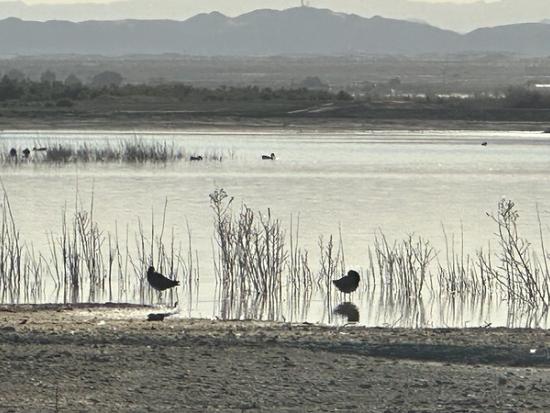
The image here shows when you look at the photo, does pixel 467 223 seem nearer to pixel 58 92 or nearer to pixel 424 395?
pixel 424 395

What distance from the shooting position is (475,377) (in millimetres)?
10008

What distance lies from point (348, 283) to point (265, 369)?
654 centimetres

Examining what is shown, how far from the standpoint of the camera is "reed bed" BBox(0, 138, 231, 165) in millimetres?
38312

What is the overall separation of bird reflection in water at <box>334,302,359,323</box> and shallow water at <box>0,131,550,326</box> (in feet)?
0.43

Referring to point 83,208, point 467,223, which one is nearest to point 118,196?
point 83,208

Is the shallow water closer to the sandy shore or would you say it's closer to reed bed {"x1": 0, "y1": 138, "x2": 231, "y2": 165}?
reed bed {"x1": 0, "y1": 138, "x2": 231, "y2": 165}

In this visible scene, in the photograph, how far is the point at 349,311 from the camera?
15.8m

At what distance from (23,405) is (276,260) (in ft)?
26.5

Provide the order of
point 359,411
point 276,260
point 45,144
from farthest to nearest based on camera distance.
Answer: point 45,144, point 276,260, point 359,411

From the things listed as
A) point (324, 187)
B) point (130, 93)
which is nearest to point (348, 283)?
point (324, 187)

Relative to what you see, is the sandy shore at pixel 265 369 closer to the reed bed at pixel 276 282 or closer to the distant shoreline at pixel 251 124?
the reed bed at pixel 276 282

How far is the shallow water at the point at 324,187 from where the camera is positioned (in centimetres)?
2241

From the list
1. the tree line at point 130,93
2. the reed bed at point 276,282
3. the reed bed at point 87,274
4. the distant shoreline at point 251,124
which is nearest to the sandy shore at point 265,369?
the reed bed at point 276,282

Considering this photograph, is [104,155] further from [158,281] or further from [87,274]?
[158,281]
